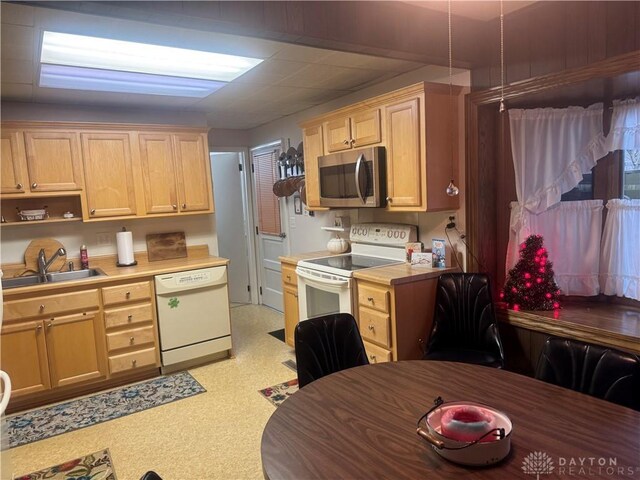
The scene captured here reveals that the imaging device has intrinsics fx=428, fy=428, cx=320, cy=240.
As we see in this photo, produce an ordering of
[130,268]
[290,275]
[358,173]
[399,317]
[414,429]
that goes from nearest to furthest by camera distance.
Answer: [414,429] → [399,317] → [358,173] → [130,268] → [290,275]

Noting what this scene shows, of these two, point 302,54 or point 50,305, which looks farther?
point 50,305

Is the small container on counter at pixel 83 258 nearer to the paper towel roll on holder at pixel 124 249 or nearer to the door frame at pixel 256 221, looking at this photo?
the paper towel roll on holder at pixel 124 249

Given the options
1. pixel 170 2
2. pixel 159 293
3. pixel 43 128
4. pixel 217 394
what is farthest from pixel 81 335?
pixel 170 2

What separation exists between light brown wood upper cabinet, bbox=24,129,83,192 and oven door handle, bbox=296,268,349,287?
80.0 inches

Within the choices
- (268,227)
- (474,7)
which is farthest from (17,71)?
(268,227)

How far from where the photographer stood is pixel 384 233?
3719mm

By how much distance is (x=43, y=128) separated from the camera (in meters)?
3.51

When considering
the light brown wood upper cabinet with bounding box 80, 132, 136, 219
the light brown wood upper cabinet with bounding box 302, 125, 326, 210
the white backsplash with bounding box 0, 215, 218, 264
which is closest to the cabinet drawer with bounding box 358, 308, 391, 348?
the light brown wood upper cabinet with bounding box 302, 125, 326, 210

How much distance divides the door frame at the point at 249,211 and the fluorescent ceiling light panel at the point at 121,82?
2017mm

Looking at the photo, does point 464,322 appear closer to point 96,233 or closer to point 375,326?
point 375,326

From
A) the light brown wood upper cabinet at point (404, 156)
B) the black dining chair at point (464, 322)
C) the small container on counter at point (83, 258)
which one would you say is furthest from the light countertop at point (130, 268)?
the black dining chair at point (464, 322)

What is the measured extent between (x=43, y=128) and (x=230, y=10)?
2.44 m

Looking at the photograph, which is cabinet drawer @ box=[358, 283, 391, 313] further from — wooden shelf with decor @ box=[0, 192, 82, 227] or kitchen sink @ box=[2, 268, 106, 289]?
wooden shelf with decor @ box=[0, 192, 82, 227]

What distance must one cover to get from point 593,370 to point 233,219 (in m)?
4.98
